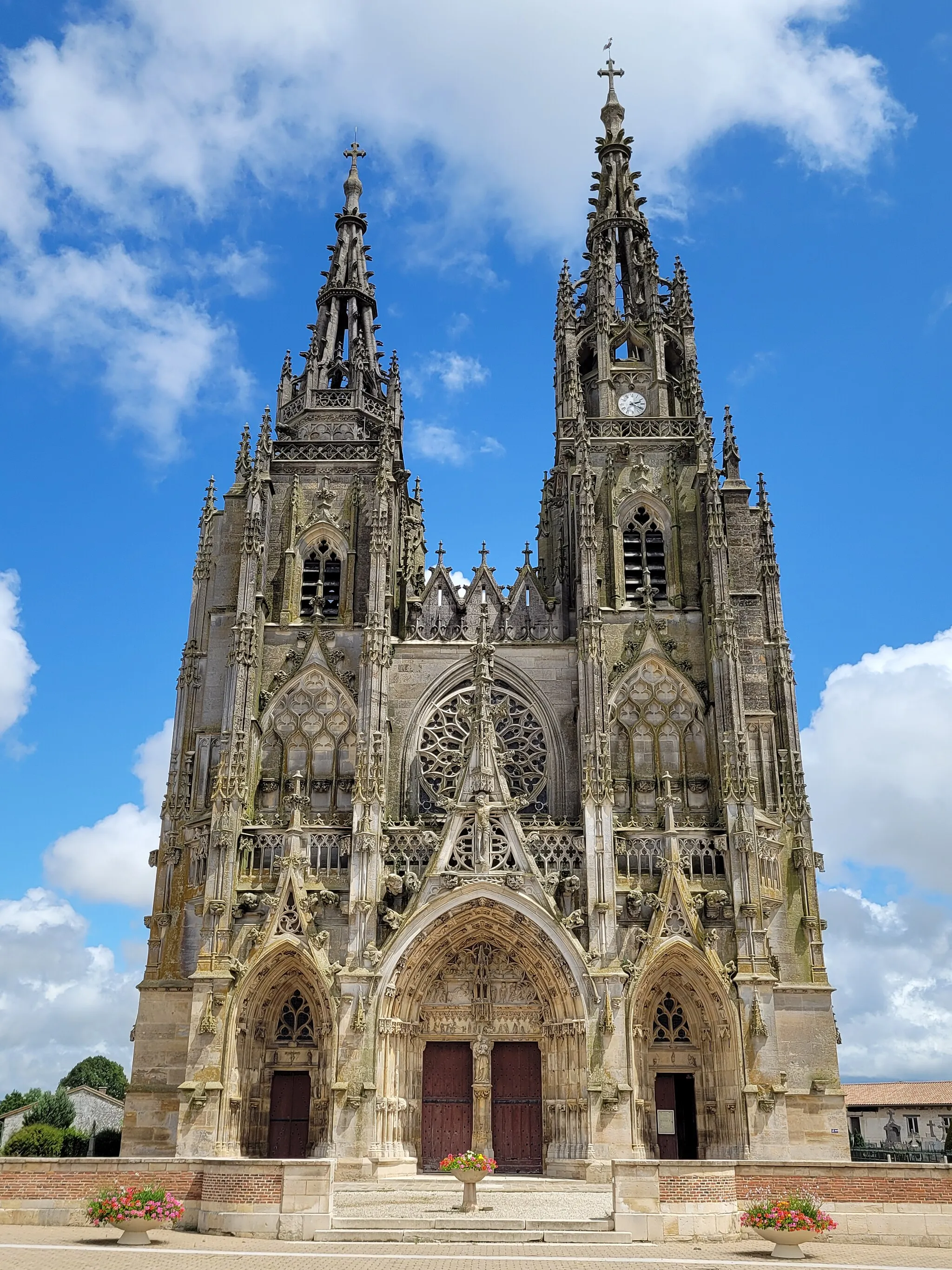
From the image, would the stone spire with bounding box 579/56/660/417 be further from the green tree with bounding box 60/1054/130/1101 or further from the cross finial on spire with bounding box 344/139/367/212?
the green tree with bounding box 60/1054/130/1101

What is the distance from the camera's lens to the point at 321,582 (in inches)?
1350

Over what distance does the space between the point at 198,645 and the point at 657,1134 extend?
17647 millimetres

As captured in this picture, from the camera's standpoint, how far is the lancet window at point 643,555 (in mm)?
33969

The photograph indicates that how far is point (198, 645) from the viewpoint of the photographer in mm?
33281

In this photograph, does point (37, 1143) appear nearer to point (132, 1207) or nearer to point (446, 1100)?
point (446, 1100)

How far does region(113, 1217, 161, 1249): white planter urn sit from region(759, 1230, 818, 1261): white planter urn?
9157 millimetres

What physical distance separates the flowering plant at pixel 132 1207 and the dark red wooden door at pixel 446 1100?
10.8 meters

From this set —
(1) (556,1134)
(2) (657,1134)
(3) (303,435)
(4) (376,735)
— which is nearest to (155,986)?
(4) (376,735)

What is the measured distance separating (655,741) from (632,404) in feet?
37.4

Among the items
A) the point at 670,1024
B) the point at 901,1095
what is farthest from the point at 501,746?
the point at 901,1095

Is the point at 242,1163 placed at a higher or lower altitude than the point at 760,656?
lower

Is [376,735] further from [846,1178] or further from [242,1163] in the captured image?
[846,1178]

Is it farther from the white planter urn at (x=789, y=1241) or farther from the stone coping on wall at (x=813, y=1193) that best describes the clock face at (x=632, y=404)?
the white planter urn at (x=789, y=1241)

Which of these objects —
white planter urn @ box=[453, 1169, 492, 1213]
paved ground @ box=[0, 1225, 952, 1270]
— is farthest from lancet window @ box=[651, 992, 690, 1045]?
paved ground @ box=[0, 1225, 952, 1270]
